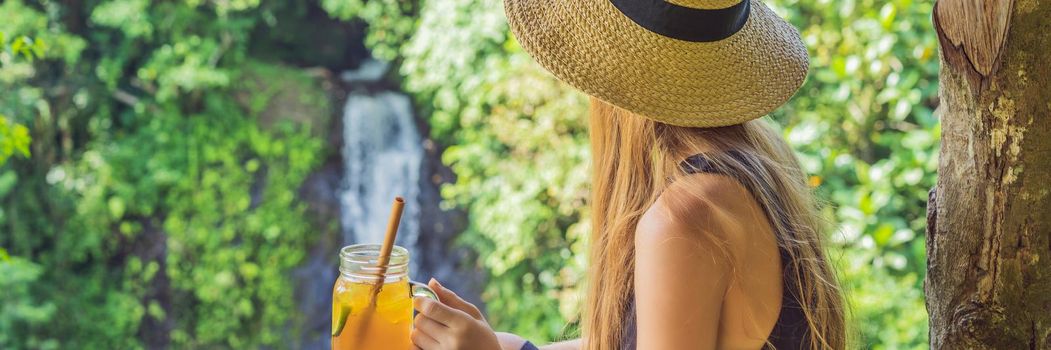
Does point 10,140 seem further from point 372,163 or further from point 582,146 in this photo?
point 372,163

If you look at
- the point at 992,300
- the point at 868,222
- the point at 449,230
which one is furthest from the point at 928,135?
the point at 449,230

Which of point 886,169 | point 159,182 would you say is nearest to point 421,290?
point 886,169

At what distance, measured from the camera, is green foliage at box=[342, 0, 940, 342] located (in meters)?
2.75

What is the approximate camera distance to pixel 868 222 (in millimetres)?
2713

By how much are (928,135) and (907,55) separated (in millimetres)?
315

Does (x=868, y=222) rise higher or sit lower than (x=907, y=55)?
lower

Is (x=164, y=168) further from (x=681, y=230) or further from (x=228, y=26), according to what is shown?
(x=681, y=230)

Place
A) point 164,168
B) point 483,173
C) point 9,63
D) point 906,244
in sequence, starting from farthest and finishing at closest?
point 164,168 → point 9,63 → point 483,173 → point 906,244

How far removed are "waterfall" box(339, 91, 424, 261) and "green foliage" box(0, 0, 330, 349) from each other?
0.21 metres

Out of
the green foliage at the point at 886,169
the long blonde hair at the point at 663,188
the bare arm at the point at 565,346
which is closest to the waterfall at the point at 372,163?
the green foliage at the point at 886,169

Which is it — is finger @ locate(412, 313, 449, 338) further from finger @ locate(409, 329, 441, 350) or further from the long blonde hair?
the long blonde hair

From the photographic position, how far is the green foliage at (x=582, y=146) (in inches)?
108

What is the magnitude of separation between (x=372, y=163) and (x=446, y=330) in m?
5.35

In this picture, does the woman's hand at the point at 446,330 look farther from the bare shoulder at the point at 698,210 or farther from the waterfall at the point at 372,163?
the waterfall at the point at 372,163
